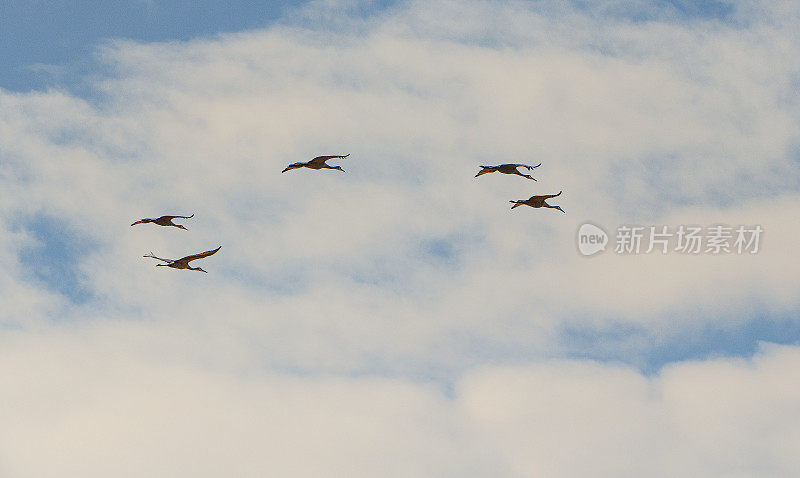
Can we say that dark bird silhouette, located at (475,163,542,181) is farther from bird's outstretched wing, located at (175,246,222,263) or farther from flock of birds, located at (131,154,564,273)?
bird's outstretched wing, located at (175,246,222,263)

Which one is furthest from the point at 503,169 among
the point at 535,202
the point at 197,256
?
the point at 197,256

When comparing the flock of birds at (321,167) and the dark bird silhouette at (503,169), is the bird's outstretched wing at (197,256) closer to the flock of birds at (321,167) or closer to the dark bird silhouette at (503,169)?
the flock of birds at (321,167)

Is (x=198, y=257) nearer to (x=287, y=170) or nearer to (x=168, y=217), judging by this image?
(x=168, y=217)

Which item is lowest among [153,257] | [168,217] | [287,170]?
[153,257]

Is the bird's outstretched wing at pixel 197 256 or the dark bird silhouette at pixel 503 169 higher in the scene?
the dark bird silhouette at pixel 503 169

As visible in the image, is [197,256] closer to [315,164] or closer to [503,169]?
[315,164]

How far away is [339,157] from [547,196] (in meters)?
14.6

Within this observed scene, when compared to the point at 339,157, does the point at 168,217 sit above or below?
below

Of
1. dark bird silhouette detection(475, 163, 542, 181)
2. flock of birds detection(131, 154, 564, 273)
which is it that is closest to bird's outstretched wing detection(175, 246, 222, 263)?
flock of birds detection(131, 154, 564, 273)

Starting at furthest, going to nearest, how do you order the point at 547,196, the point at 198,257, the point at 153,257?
Result: 1. the point at 547,196
2. the point at 198,257
3. the point at 153,257

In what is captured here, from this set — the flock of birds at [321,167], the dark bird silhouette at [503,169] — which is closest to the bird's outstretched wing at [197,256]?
the flock of birds at [321,167]

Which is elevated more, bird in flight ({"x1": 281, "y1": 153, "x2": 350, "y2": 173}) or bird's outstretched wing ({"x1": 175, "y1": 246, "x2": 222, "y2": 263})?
bird in flight ({"x1": 281, "y1": 153, "x2": 350, "y2": 173})

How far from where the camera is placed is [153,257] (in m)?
57.2

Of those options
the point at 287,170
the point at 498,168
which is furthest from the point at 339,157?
the point at 498,168
